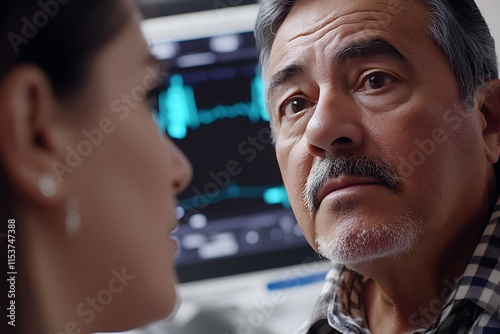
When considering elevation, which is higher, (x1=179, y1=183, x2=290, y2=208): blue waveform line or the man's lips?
the man's lips

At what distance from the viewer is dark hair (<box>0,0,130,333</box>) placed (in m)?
0.44

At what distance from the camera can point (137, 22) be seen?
0.50 metres

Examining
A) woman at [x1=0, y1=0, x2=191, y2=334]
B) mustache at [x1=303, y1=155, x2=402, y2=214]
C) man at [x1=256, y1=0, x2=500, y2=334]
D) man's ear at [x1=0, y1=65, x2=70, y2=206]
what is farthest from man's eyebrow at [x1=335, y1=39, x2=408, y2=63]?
man's ear at [x1=0, y1=65, x2=70, y2=206]

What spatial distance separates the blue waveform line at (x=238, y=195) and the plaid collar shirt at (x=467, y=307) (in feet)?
1.10

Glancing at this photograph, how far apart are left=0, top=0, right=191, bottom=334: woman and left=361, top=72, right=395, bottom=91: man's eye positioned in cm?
42

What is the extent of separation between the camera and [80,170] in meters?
0.47

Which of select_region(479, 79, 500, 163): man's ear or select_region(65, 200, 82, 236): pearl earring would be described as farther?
select_region(479, 79, 500, 163): man's ear

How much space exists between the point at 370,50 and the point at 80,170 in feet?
1.69

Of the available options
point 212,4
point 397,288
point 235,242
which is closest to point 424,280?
point 397,288

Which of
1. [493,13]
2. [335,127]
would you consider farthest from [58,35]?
[493,13]

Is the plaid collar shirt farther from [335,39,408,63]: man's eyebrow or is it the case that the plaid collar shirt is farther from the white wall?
the white wall

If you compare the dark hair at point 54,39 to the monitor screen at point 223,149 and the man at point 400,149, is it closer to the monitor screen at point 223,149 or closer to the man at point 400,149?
the man at point 400,149

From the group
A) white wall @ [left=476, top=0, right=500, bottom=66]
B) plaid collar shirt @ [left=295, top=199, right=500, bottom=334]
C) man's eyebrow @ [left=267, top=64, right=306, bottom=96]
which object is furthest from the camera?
white wall @ [left=476, top=0, right=500, bottom=66]

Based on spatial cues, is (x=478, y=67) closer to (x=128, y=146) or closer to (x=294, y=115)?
(x=294, y=115)
